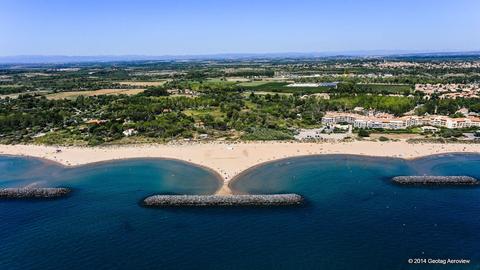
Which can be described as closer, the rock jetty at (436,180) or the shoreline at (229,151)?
the rock jetty at (436,180)

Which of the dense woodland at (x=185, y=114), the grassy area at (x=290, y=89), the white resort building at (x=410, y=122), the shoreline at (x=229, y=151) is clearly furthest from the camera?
the grassy area at (x=290, y=89)

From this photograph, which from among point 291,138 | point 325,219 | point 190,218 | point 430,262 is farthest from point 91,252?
point 291,138

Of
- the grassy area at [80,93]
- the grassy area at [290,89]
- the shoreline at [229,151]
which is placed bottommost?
the shoreline at [229,151]

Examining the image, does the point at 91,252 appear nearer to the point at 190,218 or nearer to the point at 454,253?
the point at 190,218

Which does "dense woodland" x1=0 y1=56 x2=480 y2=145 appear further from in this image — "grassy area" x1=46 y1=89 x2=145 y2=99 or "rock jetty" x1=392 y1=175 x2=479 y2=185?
"rock jetty" x1=392 y1=175 x2=479 y2=185

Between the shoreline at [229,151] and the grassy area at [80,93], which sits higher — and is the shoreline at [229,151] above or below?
below

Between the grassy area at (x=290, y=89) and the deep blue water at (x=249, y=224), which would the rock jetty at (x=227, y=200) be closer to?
the deep blue water at (x=249, y=224)

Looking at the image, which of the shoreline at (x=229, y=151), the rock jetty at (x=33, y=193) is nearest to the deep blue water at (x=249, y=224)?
the rock jetty at (x=33, y=193)

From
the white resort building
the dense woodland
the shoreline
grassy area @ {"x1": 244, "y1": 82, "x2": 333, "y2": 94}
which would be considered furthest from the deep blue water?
grassy area @ {"x1": 244, "y1": 82, "x2": 333, "y2": 94}
